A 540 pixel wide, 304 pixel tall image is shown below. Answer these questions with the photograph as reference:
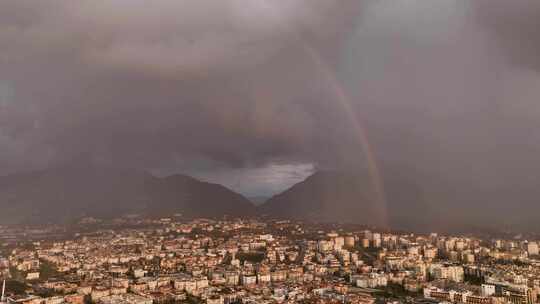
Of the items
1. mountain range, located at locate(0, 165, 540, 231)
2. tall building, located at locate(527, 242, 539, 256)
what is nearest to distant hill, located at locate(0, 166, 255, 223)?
mountain range, located at locate(0, 165, 540, 231)

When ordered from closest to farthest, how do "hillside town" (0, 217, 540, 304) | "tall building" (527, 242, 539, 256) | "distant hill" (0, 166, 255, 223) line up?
1. "hillside town" (0, 217, 540, 304)
2. "tall building" (527, 242, 539, 256)
3. "distant hill" (0, 166, 255, 223)

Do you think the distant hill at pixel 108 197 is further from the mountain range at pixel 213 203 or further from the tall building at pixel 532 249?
the tall building at pixel 532 249

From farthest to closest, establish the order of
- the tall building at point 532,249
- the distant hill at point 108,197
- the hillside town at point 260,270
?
the distant hill at point 108,197
the tall building at point 532,249
the hillside town at point 260,270

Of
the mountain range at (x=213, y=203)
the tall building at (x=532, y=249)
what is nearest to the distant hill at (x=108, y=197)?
the mountain range at (x=213, y=203)

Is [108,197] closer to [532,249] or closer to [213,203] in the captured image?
[213,203]

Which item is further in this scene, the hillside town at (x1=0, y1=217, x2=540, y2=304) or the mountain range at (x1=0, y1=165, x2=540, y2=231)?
the mountain range at (x1=0, y1=165, x2=540, y2=231)

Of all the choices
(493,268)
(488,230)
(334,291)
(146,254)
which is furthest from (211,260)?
(488,230)

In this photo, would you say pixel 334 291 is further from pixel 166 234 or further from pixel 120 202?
pixel 120 202

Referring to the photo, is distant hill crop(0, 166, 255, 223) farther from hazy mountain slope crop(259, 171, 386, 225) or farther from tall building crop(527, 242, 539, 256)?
tall building crop(527, 242, 539, 256)
